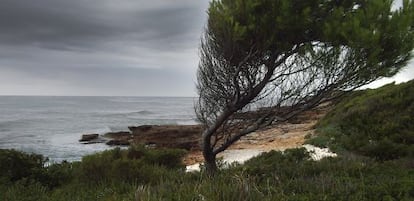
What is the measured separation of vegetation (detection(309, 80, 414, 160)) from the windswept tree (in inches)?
52.5

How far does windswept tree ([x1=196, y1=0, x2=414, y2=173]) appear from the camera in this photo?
29.2ft

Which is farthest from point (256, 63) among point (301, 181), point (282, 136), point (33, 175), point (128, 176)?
point (282, 136)

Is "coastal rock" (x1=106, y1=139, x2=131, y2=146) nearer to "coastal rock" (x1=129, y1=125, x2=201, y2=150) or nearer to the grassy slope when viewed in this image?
"coastal rock" (x1=129, y1=125, x2=201, y2=150)

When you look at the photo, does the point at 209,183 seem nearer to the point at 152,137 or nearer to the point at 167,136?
the point at 167,136

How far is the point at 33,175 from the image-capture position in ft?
32.2

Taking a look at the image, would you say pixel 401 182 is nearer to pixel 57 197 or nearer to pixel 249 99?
pixel 249 99

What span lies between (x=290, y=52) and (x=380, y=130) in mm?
7963

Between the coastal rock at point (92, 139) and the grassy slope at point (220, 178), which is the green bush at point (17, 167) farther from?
the coastal rock at point (92, 139)

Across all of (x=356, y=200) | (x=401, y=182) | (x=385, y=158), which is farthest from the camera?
(x=385, y=158)

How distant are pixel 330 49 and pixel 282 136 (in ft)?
61.6

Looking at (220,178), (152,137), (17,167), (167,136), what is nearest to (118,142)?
(152,137)

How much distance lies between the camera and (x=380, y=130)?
1586cm

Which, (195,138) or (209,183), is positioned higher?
(209,183)

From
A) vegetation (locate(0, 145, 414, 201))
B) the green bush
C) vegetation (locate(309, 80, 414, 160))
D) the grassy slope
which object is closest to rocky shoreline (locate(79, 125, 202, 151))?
vegetation (locate(309, 80, 414, 160))
